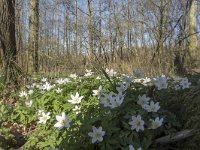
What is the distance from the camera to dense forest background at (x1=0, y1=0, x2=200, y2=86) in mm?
6895

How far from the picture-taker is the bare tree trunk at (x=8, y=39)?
673 centimetres

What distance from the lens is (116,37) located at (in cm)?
1193

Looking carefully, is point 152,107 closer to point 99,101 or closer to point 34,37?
point 99,101

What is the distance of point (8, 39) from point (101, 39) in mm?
4563

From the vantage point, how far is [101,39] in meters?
11.1

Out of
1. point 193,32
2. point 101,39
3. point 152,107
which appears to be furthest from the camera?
point 193,32

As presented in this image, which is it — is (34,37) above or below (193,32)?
below

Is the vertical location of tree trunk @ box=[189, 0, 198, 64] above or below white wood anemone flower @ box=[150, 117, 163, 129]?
above

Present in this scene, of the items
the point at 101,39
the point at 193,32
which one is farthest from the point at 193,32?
the point at 101,39

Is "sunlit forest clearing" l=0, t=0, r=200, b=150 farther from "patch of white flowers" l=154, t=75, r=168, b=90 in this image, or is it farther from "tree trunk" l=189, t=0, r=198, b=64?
"tree trunk" l=189, t=0, r=198, b=64

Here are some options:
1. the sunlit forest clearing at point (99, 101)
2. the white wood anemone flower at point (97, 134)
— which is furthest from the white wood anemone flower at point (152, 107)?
the white wood anemone flower at point (97, 134)

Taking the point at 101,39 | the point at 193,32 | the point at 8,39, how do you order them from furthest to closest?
the point at 193,32
the point at 101,39
the point at 8,39

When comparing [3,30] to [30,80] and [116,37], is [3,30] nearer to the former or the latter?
[30,80]

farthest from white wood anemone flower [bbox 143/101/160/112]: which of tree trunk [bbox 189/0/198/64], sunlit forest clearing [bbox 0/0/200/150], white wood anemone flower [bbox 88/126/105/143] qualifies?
tree trunk [bbox 189/0/198/64]
